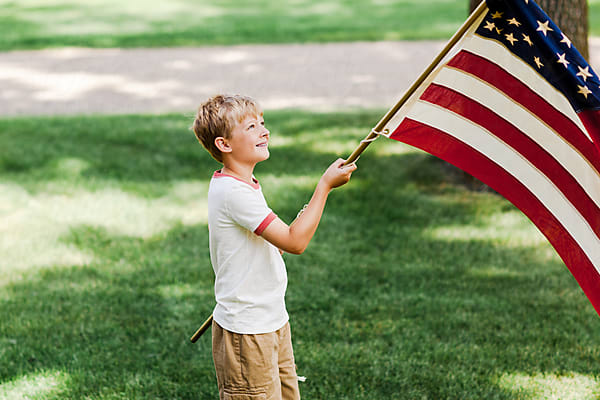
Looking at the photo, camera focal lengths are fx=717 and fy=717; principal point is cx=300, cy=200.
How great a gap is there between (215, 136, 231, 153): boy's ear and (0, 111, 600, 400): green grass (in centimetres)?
163

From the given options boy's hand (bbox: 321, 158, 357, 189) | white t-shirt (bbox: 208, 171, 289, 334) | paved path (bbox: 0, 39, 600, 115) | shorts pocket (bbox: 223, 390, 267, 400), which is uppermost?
boy's hand (bbox: 321, 158, 357, 189)

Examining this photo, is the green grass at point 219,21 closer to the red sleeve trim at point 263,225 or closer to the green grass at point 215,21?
the green grass at point 215,21

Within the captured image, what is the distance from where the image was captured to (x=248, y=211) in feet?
8.82

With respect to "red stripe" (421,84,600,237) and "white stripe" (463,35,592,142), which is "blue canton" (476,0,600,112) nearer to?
"white stripe" (463,35,592,142)

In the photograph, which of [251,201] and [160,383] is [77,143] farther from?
[251,201]

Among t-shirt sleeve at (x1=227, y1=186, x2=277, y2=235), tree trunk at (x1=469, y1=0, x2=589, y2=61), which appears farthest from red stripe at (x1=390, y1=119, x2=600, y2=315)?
tree trunk at (x1=469, y1=0, x2=589, y2=61)

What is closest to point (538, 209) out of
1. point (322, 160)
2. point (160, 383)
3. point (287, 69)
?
point (160, 383)

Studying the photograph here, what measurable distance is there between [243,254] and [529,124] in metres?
1.30

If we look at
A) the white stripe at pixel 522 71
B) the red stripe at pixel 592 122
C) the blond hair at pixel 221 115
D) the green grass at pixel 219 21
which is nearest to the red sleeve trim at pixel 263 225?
the blond hair at pixel 221 115

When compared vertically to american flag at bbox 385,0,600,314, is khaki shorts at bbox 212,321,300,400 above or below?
below

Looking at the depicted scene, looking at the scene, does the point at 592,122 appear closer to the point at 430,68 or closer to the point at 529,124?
the point at 529,124

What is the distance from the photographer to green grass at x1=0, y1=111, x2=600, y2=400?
13.0ft

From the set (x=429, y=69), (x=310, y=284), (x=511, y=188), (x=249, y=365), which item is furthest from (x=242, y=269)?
(x=310, y=284)

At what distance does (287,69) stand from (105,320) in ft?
27.0
